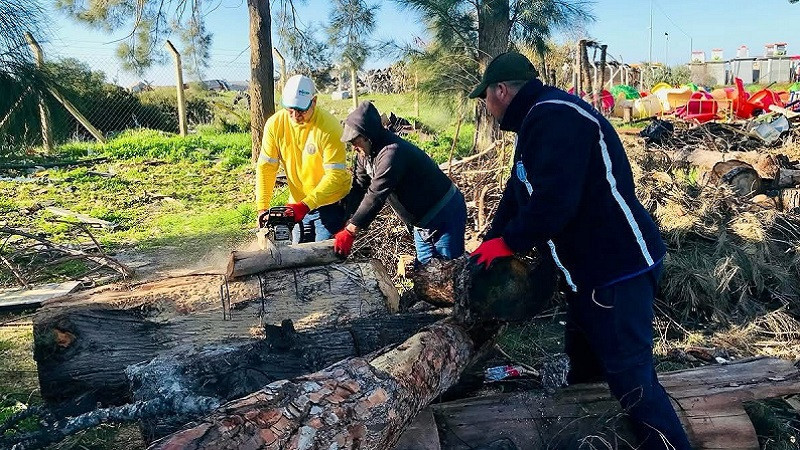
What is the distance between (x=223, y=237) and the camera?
22.6ft

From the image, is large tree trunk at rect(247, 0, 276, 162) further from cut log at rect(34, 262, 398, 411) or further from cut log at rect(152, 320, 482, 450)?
cut log at rect(152, 320, 482, 450)

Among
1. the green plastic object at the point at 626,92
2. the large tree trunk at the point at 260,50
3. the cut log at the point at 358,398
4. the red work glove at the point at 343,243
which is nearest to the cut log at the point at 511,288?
the cut log at the point at 358,398

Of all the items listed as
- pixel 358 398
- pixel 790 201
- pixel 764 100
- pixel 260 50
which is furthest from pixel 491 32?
pixel 764 100

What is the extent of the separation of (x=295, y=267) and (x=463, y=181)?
3174 mm

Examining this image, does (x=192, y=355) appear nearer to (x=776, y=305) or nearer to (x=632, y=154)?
(x=776, y=305)

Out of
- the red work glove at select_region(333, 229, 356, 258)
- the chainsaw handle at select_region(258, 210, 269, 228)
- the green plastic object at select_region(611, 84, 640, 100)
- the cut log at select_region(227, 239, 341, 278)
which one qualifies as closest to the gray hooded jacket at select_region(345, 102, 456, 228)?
the red work glove at select_region(333, 229, 356, 258)

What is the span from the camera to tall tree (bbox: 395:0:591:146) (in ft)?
24.6

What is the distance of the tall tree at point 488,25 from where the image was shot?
24.6ft

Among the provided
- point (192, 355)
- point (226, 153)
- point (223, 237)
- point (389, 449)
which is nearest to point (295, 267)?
point (192, 355)

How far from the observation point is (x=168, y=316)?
10.7ft

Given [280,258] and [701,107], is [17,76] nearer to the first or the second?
[280,258]

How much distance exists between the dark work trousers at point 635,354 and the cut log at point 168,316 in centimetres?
129

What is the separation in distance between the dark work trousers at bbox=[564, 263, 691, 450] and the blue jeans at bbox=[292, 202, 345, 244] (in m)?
2.25

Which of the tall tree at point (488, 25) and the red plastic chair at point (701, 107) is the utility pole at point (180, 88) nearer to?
the tall tree at point (488, 25)
